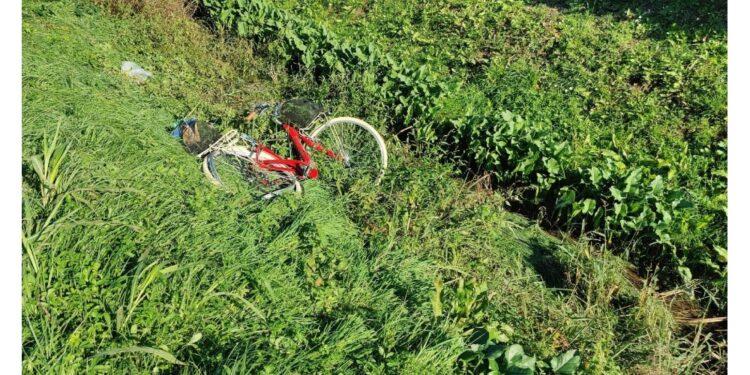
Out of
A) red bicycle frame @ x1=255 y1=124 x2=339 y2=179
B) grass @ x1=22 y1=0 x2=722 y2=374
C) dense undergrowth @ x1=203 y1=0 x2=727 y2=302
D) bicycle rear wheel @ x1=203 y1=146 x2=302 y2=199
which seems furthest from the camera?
red bicycle frame @ x1=255 y1=124 x2=339 y2=179

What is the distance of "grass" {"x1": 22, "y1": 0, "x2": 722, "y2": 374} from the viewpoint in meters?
3.07

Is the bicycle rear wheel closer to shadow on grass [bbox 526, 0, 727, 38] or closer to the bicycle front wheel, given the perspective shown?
the bicycle front wheel

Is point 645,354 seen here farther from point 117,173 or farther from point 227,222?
point 117,173

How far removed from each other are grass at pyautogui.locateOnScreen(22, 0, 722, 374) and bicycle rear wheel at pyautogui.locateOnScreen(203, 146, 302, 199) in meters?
0.18

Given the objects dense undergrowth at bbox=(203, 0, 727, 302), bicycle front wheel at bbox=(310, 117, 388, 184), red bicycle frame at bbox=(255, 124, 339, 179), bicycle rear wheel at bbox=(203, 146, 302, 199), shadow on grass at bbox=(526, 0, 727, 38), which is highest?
shadow on grass at bbox=(526, 0, 727, 38)

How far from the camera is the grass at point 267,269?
3.07 metres

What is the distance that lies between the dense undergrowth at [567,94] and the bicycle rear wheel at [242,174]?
183cm

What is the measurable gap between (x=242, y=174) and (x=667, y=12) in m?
6.83

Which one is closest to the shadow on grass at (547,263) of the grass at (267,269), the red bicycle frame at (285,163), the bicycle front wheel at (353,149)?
the grass at (267,269)

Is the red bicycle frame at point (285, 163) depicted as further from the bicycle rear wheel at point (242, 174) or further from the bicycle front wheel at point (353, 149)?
the bicycle front wheel at point (353, 149)

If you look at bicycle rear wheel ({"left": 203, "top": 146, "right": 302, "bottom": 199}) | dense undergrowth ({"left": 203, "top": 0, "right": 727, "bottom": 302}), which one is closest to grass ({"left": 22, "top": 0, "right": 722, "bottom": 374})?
bicycle rear wheel ({"left": 203, "top": 146, "right": 302, "bottom": 199})

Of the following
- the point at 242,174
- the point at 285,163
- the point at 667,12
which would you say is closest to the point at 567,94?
the point at 667,12

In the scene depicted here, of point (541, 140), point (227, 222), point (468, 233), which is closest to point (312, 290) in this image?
point (227, 222)

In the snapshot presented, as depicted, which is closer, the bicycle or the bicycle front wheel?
the bicycle
